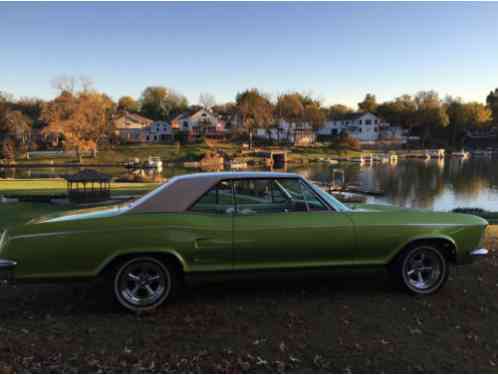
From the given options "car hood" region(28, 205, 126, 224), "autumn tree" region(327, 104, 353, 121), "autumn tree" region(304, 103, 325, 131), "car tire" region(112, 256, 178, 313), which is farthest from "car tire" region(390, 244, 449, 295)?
"autumn tree" region(327, 104, 353, 121)

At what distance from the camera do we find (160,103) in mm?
130000

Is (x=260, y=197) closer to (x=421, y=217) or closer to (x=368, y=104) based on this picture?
(x=421, y=217)

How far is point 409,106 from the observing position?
118m

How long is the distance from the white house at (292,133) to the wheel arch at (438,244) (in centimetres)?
10297

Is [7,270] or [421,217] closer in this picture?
[7,270]

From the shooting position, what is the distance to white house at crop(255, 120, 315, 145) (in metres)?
110

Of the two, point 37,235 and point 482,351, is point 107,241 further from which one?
point 482,351

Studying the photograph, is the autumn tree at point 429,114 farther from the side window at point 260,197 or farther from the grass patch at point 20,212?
the side window at point 260,197

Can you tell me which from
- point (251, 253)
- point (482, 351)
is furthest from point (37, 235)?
point (482, 351)

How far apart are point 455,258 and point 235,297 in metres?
2.95

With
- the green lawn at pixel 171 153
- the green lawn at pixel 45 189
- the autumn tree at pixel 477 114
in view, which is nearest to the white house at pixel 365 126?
the green lawn at pixel 171 153

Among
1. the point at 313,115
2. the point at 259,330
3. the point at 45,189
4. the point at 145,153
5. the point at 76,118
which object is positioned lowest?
the point at 45,189

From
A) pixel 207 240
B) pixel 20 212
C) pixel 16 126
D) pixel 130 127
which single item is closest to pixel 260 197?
pixel 207 240

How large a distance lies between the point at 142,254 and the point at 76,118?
6945 cm
